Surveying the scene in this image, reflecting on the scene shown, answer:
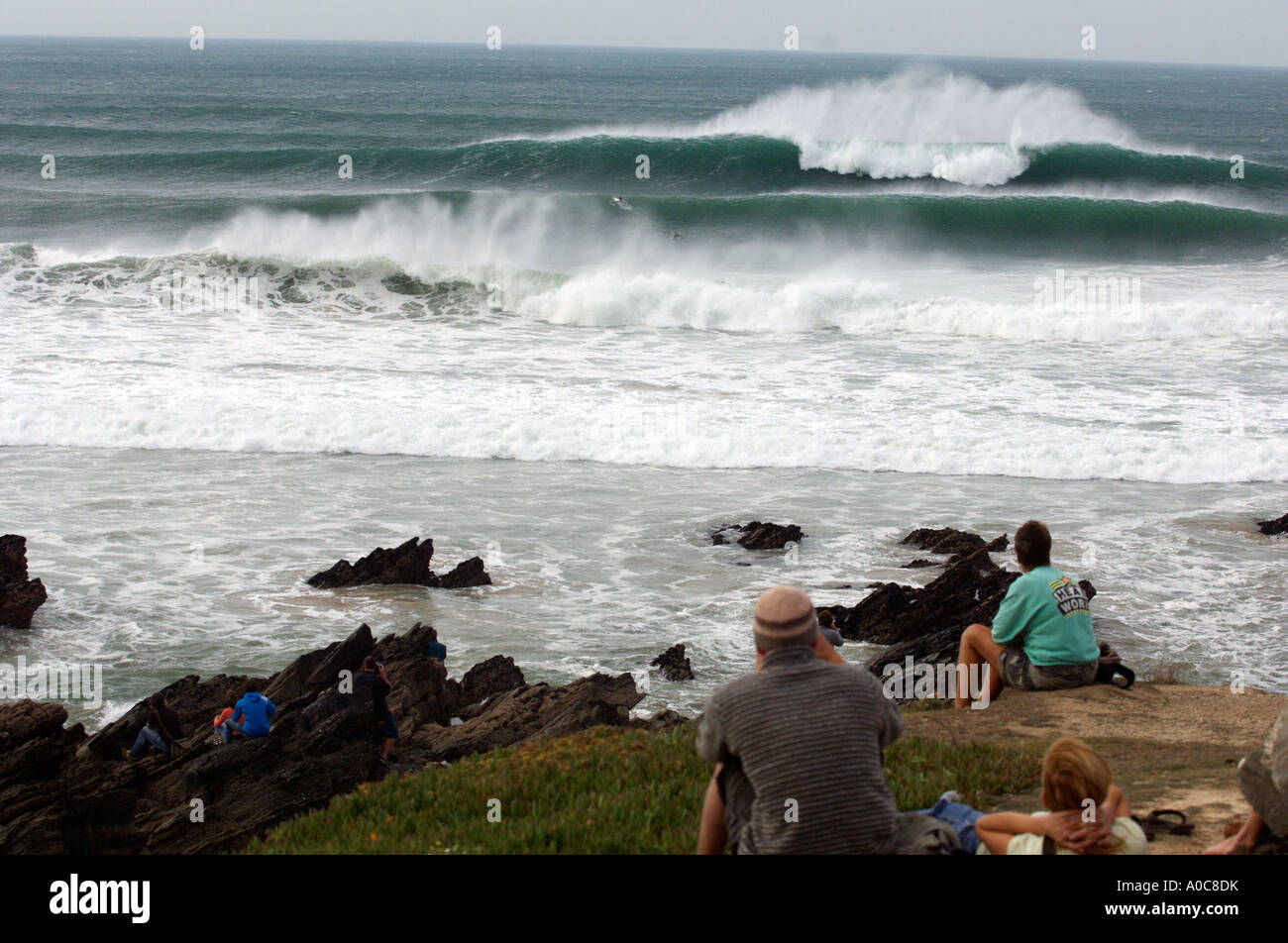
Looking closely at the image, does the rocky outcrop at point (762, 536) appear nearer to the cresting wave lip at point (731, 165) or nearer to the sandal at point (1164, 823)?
the sandal at point (1164, 823)

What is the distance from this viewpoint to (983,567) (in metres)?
12.8

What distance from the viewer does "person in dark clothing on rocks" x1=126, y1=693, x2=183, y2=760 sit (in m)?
8.99

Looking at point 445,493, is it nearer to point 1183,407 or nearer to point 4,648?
point 4,648

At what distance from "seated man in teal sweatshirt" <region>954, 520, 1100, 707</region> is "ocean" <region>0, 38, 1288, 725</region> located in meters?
2.94

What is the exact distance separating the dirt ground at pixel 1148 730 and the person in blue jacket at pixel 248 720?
4477mm

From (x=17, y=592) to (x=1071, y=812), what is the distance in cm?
1053

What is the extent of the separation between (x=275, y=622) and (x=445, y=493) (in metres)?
4.78

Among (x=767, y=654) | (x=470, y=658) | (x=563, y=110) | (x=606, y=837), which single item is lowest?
(x=470, y=658)

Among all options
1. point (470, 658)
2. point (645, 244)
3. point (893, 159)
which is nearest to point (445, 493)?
point (470, 658)

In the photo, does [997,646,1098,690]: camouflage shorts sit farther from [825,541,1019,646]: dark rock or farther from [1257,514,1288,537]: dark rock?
[1257,514,1288,537]: dark rock

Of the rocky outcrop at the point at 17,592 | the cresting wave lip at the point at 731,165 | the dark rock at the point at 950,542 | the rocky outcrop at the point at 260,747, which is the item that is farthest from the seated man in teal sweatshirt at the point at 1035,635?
the cresting wave lip at the point at 731,165

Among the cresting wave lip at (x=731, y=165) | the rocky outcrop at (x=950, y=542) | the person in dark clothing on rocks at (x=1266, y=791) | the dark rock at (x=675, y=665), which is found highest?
the cresting wave lip at (x=731, y=165)

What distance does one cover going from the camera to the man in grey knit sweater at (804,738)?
3.93 m

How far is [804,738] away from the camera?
392cm
